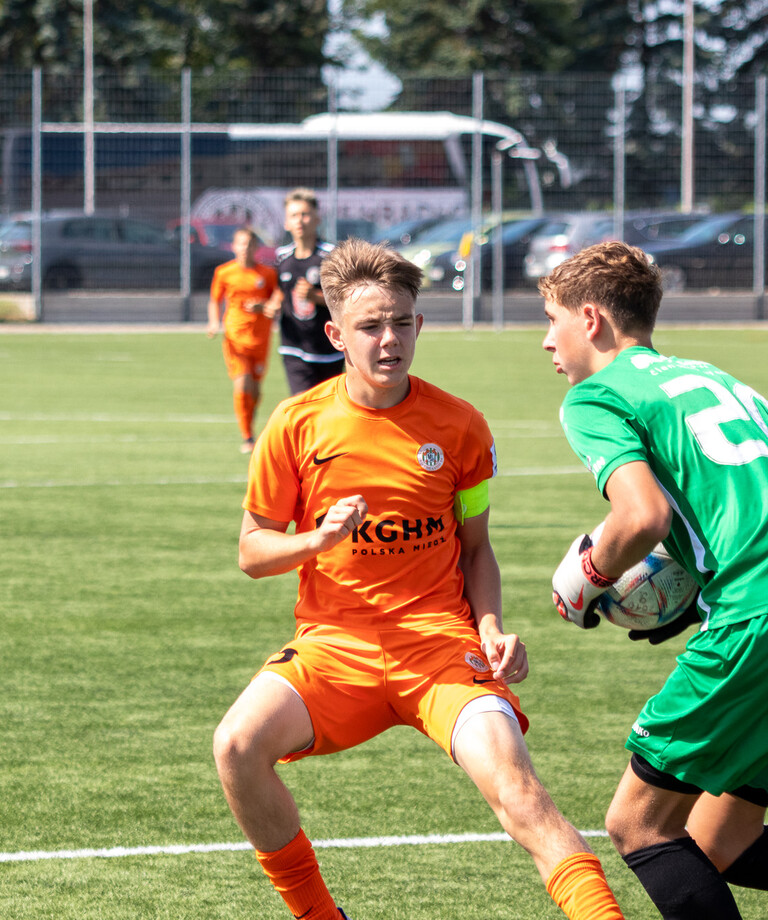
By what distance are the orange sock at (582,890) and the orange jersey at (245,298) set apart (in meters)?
11.5

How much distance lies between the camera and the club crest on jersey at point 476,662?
3.61 m

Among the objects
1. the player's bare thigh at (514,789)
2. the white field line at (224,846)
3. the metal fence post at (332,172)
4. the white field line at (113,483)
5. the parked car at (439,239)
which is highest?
the metal fence post at (332,172)

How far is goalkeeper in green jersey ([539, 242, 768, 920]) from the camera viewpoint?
10.5 feet

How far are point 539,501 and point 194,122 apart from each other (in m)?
21.1

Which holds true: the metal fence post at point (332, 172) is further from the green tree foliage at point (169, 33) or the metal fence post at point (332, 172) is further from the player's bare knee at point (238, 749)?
the player's bare knee at point (238, 749)

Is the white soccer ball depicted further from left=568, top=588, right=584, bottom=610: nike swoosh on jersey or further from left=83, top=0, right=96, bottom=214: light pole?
left=83, top=0, right=96, bottom=214: light pole

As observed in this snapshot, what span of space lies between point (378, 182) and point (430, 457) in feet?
91.2

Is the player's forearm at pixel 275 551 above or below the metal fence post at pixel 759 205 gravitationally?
below

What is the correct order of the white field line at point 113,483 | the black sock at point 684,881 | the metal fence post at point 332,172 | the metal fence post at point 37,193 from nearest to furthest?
the black sock at point 684,881 → the white field line at point 113,483 → the metal fence post at point 37,193 → the metal fence post at point 332,172

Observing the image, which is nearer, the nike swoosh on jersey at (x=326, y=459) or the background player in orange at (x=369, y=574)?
the background player in orange at (x=369, y=574)

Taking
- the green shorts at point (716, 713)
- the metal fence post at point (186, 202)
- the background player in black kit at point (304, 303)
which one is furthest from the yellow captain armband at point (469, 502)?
the metal fence post at point (186, 202)

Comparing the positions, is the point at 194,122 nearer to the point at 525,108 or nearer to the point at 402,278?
the point at 525,108

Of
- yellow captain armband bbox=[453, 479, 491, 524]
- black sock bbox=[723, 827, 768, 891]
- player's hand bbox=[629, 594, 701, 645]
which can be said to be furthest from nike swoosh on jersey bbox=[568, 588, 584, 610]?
black sock bbox=[723, 827, 768, 891]

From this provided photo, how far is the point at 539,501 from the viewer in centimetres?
1087
